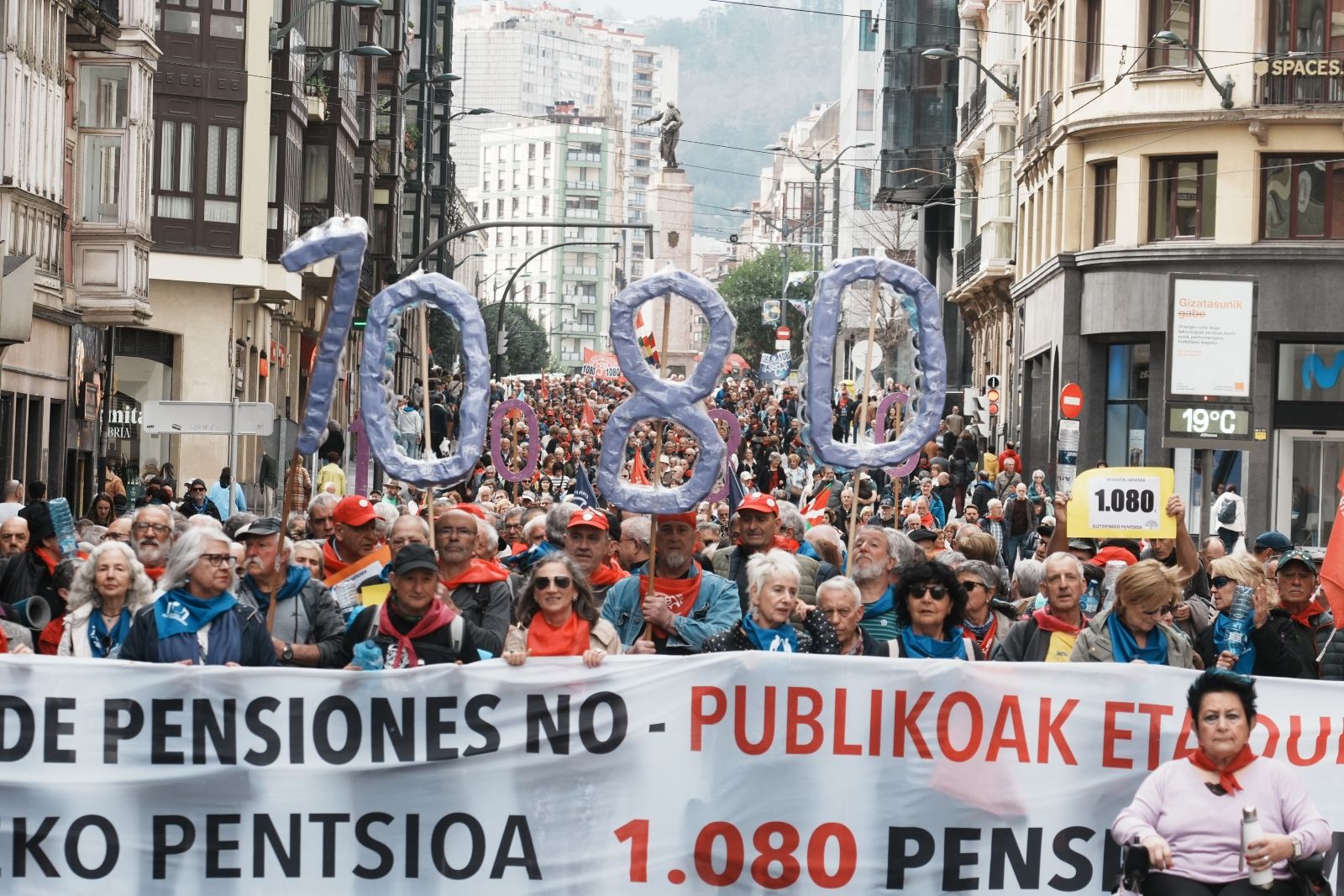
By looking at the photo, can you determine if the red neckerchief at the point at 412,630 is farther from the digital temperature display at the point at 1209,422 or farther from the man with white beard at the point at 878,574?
the digital temperature display at the point at 1209,422

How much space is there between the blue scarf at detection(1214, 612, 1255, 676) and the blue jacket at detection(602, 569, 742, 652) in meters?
2.12

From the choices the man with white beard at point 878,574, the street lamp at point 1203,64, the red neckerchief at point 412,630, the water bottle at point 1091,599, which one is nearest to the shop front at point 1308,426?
the street lamp at point 1203,64

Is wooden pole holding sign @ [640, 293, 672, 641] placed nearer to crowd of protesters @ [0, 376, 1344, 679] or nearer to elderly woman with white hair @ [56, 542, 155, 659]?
crowd of protesters @ [0, 376, 1344, 679]

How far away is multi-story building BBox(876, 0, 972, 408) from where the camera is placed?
7188cm

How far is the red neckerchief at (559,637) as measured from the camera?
888 cm

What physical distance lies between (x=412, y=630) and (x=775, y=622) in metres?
1.36

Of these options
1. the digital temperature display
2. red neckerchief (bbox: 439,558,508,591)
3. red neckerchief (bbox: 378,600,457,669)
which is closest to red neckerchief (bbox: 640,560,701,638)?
red neckerchief (bbox: 439,558,508,591)

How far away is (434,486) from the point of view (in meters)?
11.3

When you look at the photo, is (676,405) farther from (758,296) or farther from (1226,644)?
(758,296)

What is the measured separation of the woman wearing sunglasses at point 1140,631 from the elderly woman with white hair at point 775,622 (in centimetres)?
104

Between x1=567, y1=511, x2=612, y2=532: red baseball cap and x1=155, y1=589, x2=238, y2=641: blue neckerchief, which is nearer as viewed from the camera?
x1=155, y1=589, x2=238, y2=641: blue neckerchief

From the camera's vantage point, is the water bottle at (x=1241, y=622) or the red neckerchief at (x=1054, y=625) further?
the water bottle at (x=1241, y=622)

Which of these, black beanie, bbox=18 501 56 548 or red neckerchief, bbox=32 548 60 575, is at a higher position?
black beanie, bbox=18 501 56 548

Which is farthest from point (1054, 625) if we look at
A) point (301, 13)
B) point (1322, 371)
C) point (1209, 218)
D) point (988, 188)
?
point (988, 188)
